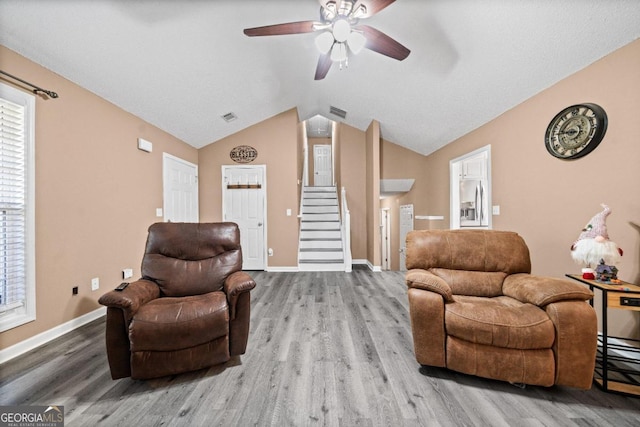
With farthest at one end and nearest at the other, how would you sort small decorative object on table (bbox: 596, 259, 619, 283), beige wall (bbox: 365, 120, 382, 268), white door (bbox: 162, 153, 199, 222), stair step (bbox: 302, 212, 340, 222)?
stair step (bbox: 302, 212, 340, 222) < beige wall (bbox: 365, 120, 382, 268) < white door (bbox: 162, 153, 199, 222) < small decorative object on table (bbox: 596, 259, 619, 283)

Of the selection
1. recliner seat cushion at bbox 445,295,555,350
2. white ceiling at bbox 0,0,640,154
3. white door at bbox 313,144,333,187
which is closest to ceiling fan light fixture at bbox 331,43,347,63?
white ceiling at bbox 0,0,640,154

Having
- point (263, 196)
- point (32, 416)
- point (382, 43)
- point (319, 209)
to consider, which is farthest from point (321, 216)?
point (32, 416)

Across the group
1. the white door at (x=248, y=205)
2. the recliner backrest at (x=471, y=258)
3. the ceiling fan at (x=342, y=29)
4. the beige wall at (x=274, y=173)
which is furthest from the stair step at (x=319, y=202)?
the ceiling fan at (x=342, y=29)

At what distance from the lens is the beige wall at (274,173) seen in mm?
5039

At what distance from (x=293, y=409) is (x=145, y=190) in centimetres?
352

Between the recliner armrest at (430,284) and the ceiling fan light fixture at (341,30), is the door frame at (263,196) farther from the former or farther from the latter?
the recliner armrest at (430,284)

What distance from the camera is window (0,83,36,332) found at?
200 centimetres

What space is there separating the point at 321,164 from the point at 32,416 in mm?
8043

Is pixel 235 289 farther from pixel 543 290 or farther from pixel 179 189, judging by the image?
pixel 179 189

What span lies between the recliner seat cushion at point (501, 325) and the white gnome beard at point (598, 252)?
57 centimetres

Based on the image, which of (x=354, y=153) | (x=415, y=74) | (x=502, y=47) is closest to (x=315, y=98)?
(x=354, y=153)

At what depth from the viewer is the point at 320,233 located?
572cm

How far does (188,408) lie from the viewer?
4.76 feet

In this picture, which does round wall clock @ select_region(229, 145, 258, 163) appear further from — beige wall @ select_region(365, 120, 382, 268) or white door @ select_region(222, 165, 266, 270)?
beige wall @ select_region(365, 120, 382, 268)
